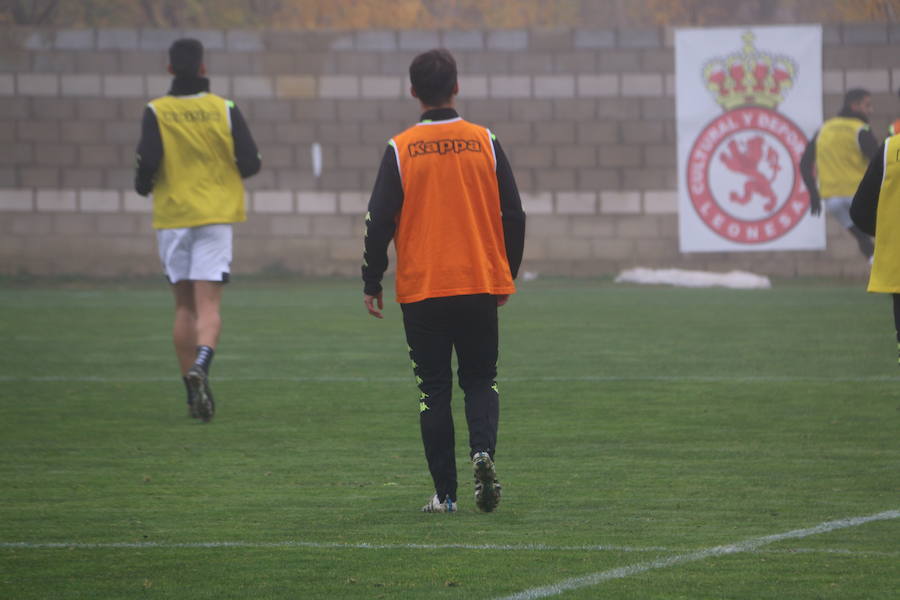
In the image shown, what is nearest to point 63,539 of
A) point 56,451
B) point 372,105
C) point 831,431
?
point 56,451

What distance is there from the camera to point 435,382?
611cm

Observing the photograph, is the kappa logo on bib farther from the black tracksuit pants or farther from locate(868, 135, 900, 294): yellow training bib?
the black tracksuit pants

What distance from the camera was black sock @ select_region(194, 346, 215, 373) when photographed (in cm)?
888

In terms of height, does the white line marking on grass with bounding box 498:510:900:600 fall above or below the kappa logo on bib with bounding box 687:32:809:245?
below

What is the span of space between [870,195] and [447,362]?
6.01ft

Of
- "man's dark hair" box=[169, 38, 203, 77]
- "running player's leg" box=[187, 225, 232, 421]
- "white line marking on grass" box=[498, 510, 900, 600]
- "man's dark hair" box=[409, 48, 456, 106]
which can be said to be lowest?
"white line marking on grass" box=[498, 510, 900, 600]

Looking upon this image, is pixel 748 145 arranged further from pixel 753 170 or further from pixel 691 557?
pixel 691 557

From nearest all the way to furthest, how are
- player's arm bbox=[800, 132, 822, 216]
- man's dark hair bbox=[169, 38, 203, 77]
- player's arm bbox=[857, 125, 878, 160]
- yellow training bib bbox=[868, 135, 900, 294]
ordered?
yellow training bib bbox=[868, 135, 900, 294] < man's dark hair bbox=[169, 38, 203, 77] < player's arm bbox=[857, 125, 878, 160] < player's arm bbox=[800, 132, 822, 216]

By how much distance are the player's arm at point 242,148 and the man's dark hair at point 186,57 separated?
0.28 m

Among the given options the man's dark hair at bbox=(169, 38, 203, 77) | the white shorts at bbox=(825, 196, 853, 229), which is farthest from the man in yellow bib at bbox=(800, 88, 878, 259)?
the man's dark hair at bbox=(169, 38, 203, 77)

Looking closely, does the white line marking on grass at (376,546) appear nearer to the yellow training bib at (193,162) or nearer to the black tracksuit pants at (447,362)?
the black tracksuit pants at (447,362)

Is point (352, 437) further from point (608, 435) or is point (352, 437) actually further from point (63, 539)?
point (63, 539)

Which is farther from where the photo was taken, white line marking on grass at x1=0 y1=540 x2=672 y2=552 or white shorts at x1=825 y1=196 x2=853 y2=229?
white shorts at x1=825 y1=196 x2=853 y2=229

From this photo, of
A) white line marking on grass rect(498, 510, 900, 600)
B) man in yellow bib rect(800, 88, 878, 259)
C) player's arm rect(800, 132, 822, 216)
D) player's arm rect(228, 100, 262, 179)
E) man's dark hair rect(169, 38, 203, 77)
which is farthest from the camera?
player's arm rect(800, 132, 822, 216)
